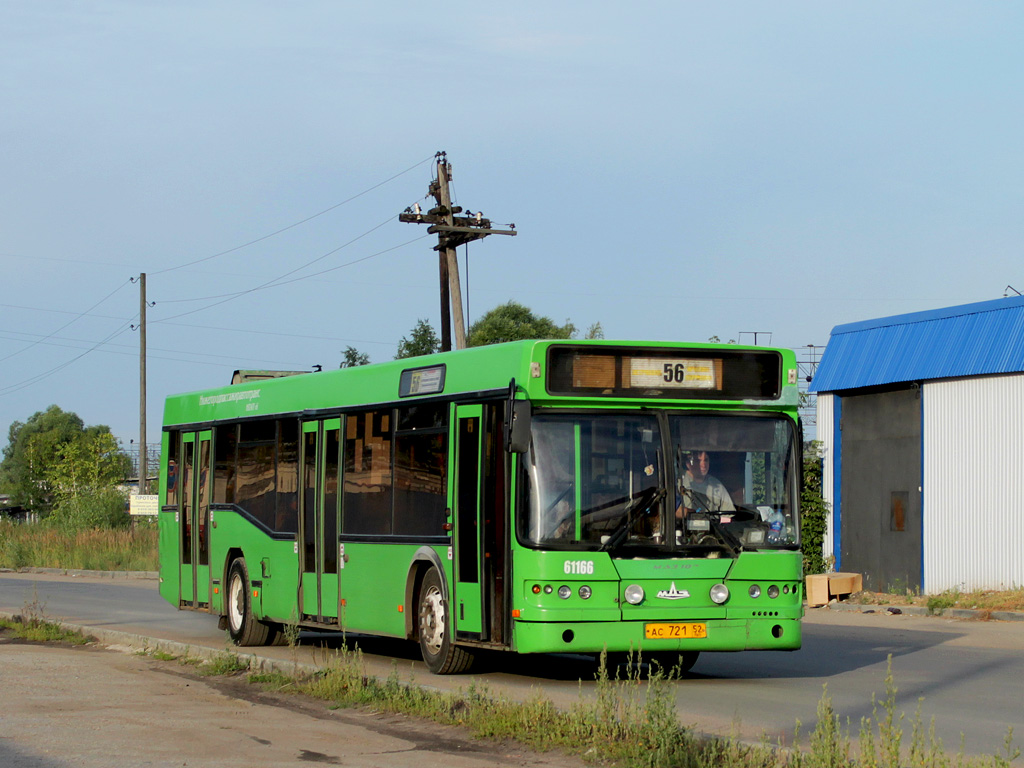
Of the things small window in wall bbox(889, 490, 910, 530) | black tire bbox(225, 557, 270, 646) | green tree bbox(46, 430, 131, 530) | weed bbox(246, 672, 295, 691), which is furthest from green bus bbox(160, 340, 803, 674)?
green tree bbox(46, 430, 131, 530)

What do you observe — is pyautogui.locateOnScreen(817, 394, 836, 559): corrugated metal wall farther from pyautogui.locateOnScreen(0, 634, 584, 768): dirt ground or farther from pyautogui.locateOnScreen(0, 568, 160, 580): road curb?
pyautogui.locateOnScreen(0, 568, 160, 580): road curb

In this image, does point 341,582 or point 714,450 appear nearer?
point 714,450

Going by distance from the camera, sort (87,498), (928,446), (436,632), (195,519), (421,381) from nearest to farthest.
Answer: (436,632), (421,381), (195,519), (928,446), (87,498)

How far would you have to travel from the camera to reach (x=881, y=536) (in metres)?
26.9

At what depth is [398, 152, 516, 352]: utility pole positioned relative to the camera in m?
31.9

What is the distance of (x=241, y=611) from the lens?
676 inches

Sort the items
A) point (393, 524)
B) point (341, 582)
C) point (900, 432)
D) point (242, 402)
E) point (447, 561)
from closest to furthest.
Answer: point (447, 561) < point (393, 524) < point (341, 582) < point (242, 402) < point (900, 432)

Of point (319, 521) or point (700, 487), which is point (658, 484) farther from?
point (319, 521)

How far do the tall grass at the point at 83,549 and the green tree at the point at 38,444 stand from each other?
38127 mm

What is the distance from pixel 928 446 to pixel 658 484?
1531 centimetres

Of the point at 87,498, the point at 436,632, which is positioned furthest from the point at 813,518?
the point at 87,498

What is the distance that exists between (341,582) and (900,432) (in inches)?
587

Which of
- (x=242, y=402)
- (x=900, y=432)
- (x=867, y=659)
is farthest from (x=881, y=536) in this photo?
(x=242, y=402)

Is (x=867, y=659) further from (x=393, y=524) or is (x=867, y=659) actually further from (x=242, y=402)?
(x=242, y=402)
